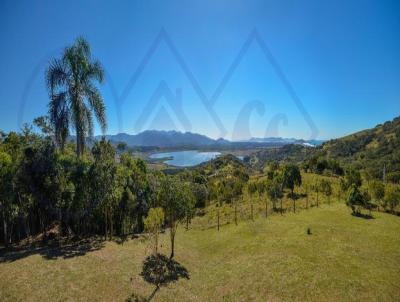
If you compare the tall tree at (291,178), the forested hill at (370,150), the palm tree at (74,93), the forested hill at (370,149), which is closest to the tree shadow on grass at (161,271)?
the palm tree at (74,93)

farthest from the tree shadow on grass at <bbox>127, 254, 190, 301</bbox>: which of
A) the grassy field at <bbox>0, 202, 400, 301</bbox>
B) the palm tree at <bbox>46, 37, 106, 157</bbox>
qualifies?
the palm tree at <bbox>46, 37, 106, 157</bbox>

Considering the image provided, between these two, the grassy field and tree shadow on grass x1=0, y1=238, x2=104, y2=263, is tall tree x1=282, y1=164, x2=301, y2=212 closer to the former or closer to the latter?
the grassy field

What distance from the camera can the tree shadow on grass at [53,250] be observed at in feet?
59.1

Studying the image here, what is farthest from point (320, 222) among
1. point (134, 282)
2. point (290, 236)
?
point (134, 282)

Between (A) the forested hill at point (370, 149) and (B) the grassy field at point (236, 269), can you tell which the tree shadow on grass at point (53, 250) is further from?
(A) the forested hill at point (370, 149)

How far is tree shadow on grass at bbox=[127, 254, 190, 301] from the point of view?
1762cm

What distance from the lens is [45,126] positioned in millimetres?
26594

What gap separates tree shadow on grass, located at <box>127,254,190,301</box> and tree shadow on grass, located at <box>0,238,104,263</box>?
17.5 feet

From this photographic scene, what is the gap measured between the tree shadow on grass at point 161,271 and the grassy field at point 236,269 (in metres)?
0.53

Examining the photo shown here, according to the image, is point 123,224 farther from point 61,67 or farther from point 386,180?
point 386,180

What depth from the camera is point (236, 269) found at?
2081cm

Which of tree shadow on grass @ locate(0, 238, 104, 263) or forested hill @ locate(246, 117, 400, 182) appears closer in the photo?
tree shadow on grass @ locate(0, 238, 104, 263)

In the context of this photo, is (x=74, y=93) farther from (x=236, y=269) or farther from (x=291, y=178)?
(x=291, y=178)

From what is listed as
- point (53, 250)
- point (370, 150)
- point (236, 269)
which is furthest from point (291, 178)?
point (370, 150)
